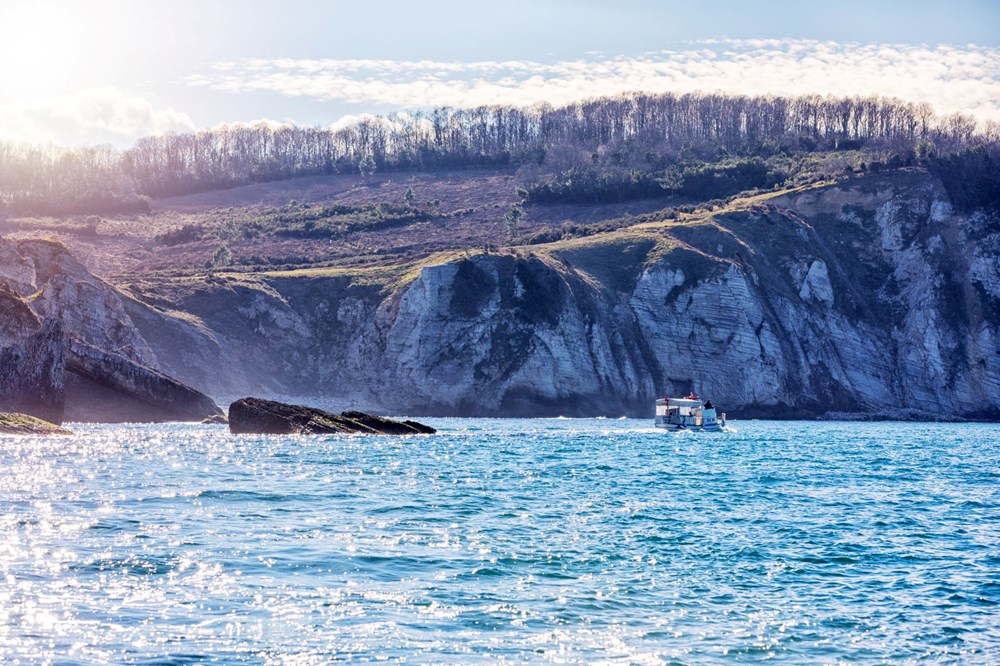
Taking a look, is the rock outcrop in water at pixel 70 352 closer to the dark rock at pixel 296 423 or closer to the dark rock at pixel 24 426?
the dark rock at pixel 24 426

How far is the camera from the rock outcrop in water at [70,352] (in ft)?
219

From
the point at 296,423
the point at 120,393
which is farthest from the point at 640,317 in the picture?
the point at 296,423


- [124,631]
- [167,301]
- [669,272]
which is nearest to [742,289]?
[669,272]

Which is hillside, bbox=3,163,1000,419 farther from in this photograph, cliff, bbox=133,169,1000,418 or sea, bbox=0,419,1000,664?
sea, bbox=0,419,1000,664

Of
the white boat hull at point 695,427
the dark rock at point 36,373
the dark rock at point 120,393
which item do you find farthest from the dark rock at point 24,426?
the white boat hull at point 695,427

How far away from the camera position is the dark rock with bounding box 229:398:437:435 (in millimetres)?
68125

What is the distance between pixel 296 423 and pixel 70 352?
55.9 ft

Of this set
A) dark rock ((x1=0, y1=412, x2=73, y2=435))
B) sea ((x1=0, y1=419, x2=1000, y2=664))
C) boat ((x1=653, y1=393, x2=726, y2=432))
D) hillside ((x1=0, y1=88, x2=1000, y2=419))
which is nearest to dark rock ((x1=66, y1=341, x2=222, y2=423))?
hillside ((x1=0, y1=88, x2=1000, y2=419))

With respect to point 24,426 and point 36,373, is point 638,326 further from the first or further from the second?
point 24,426

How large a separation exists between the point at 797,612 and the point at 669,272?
97422 millimetres

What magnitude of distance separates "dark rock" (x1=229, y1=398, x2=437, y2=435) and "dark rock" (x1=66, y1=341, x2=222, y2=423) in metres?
12.5

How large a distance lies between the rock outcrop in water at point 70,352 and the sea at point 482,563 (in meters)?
19.1

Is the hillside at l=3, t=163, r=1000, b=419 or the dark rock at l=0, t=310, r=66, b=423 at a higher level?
the hillside at l=3, t=163, r=1000, b=419

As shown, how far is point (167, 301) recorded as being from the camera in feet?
375
